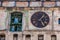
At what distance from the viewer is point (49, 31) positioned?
54.3ft

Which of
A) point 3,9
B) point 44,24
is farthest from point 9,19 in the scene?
point 44,24

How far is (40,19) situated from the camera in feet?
55.1

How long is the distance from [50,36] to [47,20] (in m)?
0.87

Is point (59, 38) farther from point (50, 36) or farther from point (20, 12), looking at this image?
point (20, 12)

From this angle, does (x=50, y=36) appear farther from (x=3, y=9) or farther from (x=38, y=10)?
(x=3, y=9)

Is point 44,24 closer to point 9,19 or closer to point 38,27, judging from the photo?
point 38,27

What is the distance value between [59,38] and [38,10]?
6.00ft

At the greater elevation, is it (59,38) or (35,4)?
(35,4)

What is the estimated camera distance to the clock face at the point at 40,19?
16750 mm

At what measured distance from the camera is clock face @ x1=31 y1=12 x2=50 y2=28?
1675cm

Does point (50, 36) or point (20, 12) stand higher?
point (20, 12)

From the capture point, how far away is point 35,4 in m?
17.0

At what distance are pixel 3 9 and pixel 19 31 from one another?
4.69 ft

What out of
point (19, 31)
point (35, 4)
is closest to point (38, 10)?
point (35, 4)
